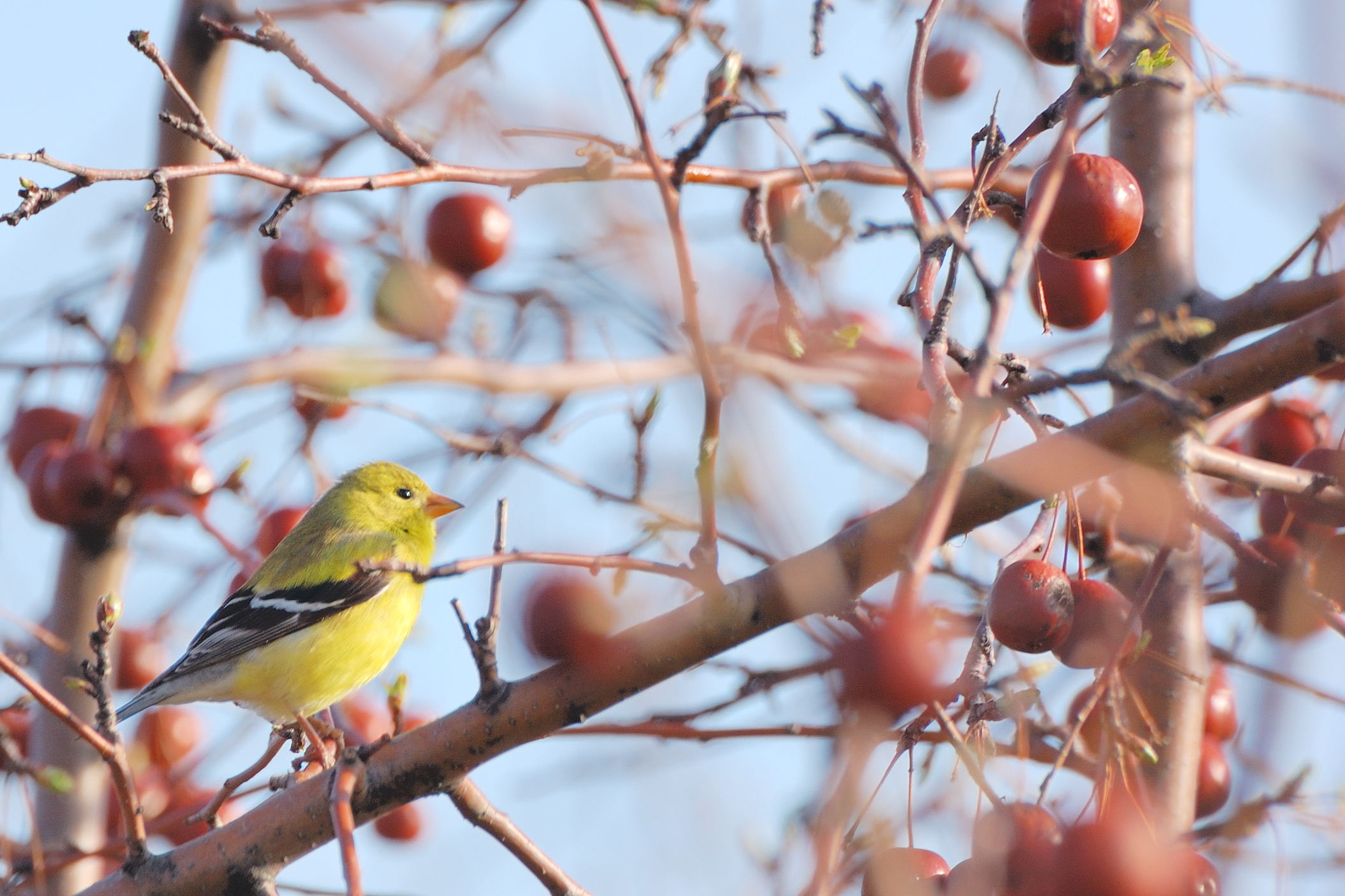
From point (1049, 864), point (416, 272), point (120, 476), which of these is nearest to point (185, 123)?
point (1049, 864)

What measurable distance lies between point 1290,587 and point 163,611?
4.22 metres

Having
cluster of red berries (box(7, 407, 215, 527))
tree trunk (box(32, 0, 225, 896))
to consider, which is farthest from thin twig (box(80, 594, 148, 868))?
tree trunk (box(32, 0, 225, 896))

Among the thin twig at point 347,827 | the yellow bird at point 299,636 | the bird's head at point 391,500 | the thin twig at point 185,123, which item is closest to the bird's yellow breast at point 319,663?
the yellow bird at point 299,636

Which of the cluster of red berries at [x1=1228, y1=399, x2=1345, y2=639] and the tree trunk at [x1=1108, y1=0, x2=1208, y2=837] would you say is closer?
the cluster of red berries at [x1=1228, y1=399, x2=1345, y2=639]

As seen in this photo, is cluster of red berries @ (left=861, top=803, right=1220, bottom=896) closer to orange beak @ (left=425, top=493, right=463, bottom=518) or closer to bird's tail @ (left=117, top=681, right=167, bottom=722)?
bird's tail @ (left=117, top=681, right=167, bottom=722)

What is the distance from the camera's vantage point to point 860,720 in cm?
126

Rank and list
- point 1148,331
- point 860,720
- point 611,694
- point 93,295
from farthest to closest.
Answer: point 93,295, point 611,694, point 1148,331, point 860,720

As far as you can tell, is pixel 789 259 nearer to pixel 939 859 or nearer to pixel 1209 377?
pixel 1209 377

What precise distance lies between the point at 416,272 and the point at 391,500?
126 centimetres

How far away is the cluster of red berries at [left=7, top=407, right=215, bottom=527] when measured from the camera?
4.22 metres

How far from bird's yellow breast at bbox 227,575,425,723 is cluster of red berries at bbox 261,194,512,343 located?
44.2 inches

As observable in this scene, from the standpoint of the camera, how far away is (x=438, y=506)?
5.65 m

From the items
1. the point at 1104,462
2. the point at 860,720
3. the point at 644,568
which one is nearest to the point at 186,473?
the point at 644,568

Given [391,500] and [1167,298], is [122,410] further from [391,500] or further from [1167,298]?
[1167,298]
